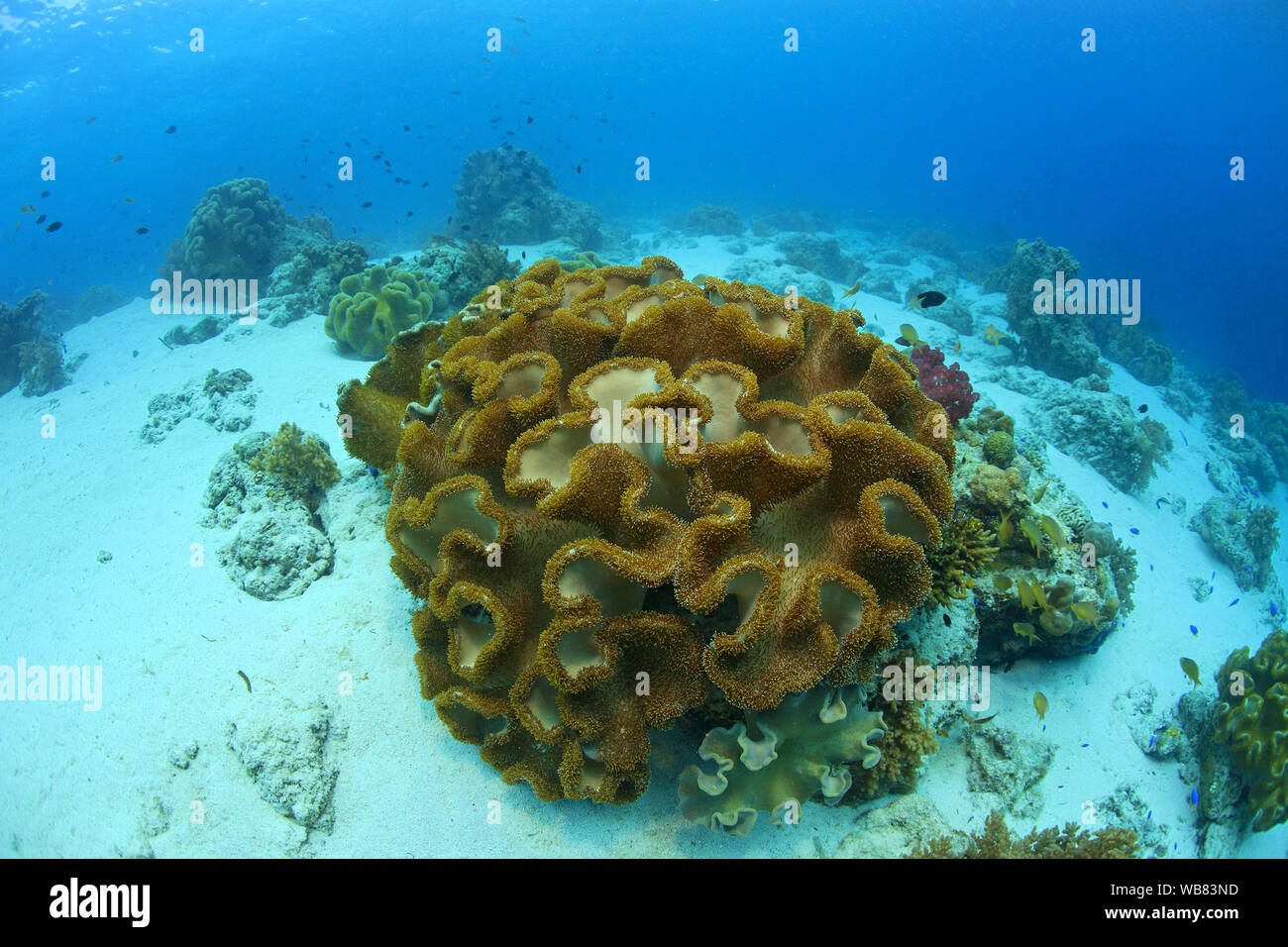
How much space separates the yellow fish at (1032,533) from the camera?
4.77 meters

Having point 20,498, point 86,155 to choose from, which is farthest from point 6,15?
point 20,498

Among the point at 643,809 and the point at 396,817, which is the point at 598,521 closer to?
the point at 643,809

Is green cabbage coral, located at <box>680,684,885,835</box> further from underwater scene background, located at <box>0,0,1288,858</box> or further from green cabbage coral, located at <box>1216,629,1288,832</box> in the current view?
green cabbage coral, located at <box>1216,629,1288,832</box>

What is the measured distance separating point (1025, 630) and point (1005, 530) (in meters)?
0.88

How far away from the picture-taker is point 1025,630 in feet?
15.2

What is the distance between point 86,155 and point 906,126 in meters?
157

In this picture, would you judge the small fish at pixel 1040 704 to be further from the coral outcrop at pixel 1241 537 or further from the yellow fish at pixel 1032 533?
the coral outcrop at pixel 1241 537

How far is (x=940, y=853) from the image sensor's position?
367cm

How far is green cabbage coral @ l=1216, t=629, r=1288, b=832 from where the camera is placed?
523 centimetres

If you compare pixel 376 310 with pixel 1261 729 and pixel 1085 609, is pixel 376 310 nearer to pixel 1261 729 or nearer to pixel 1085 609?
pixel 1085 609

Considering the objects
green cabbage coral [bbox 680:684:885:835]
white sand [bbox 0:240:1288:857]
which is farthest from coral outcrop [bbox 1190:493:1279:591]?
green cabbage coral [bbox 680:684:885:835]

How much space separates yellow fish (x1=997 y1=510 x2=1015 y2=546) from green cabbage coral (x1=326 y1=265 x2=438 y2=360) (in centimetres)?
918

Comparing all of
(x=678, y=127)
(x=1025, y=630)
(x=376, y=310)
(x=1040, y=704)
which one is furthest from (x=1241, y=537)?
(x=678, y=127)

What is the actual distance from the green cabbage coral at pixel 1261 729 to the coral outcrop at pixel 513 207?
21688mm
